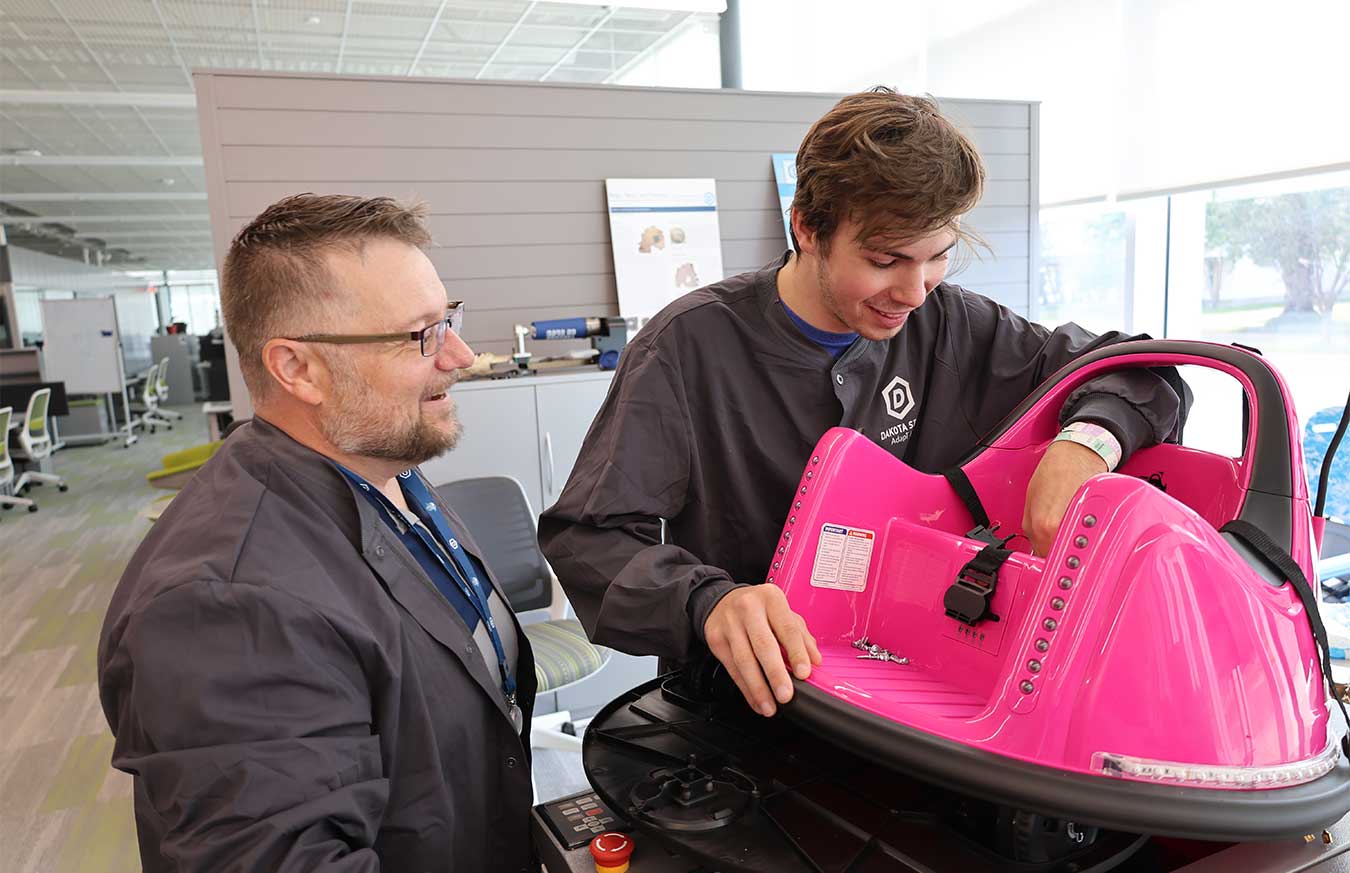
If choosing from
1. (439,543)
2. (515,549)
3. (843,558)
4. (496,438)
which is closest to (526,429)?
(496,438)

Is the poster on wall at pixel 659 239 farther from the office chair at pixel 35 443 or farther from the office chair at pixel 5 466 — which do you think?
the office chair at pixel 35 443

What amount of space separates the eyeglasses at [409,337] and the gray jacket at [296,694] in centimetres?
13

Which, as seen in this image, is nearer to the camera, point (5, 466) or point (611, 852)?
point (611, 852)

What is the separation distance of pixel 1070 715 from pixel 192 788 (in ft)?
2.42

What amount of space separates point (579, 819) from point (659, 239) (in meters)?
3.24

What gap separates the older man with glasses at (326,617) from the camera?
801 millimetres

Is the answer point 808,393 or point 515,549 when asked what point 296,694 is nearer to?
point 808,393

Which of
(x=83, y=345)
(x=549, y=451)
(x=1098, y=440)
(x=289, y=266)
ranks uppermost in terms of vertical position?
(x=289, y=266)

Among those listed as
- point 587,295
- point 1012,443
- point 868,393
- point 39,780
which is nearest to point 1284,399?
point 1012,443

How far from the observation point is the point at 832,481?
0.92 metres

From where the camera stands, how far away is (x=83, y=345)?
A: 1045 cm

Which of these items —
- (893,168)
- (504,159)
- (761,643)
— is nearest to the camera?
(761,643)

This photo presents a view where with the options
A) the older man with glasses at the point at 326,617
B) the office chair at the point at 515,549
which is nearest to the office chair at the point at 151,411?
the office chair at the point at 515,549

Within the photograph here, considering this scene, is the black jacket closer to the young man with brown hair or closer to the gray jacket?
the young man with brown hair
